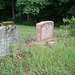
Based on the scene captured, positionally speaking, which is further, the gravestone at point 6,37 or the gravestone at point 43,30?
the gravestone at point 43,30

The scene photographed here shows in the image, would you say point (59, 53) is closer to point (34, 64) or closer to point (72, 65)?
point (72, 65)

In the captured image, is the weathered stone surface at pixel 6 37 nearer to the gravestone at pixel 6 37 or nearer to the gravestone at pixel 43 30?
the gravestone at pixel 6 37

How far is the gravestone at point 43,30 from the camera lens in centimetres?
542

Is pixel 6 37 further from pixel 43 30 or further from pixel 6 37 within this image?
pixel 43 30

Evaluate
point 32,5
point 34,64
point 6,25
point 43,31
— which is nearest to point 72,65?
point 34,64

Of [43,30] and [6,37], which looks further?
[43,30]

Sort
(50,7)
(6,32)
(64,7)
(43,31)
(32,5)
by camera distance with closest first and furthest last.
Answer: (6,32)
(43,31)
(32,5)
(64,7)
(50,7)

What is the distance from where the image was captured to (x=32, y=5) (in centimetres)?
1309

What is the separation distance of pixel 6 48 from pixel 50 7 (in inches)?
566

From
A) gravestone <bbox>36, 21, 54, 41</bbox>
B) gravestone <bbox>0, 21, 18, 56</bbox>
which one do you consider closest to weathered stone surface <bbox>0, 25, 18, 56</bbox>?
gravestone <bbox>0, 21, 18, 56</bbox>

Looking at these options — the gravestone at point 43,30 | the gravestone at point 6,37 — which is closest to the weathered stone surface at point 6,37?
the gravestone at point 6,37

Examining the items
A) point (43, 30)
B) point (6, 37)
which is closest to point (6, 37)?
point (6, 37)

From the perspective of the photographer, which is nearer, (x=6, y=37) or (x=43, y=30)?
(x=6, y=37)

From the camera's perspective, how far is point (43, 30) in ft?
18.4
